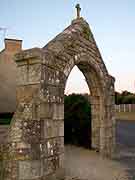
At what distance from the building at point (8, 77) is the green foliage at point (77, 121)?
249 centimetres

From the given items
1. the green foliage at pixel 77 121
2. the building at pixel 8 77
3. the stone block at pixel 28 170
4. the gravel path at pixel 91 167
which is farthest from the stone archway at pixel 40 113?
the building at pixel 8 77

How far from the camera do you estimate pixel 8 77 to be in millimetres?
11680

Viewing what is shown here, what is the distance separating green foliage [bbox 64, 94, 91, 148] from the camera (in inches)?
405

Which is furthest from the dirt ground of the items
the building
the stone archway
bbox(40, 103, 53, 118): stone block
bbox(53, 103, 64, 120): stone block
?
the building

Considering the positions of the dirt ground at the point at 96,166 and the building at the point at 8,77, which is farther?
the building at the point at 8,77

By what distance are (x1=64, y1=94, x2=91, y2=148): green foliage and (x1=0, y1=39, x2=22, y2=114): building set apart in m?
2.49

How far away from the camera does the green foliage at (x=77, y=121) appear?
10.3 meters

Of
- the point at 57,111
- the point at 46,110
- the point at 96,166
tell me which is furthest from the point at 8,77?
the point at 46,110

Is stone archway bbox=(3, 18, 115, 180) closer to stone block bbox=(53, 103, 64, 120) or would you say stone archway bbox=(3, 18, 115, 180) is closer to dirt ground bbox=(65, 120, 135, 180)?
stone block bbox=(53, 103, 64, 120)

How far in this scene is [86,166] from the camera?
7062mm

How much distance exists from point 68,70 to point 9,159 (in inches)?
101

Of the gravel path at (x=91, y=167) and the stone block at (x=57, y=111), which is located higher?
the stone block at (x=57, y=111)

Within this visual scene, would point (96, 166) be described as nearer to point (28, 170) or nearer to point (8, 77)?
point (28, 170)

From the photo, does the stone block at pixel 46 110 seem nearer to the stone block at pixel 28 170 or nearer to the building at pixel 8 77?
the stone block at pixel 28 170
